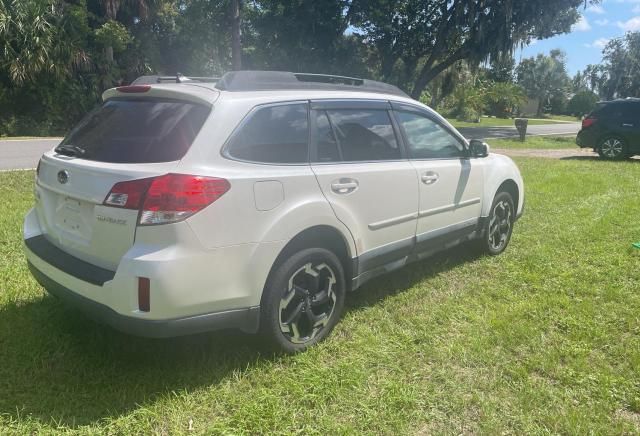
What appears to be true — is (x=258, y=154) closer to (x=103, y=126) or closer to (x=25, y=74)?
(x=103, y=126)

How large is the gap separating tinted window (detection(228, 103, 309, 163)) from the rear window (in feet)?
0.83

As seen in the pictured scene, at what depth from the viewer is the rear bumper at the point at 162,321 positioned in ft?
8.30

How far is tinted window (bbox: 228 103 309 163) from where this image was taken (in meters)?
2.83

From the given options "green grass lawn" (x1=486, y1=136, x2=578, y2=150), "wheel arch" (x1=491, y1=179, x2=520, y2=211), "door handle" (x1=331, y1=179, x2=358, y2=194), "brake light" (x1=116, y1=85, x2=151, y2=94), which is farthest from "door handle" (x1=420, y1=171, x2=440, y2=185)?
"green grass lawn" (x1=486, y1=136, x2=578, y2=150)

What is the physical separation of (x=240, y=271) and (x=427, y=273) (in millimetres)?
2437

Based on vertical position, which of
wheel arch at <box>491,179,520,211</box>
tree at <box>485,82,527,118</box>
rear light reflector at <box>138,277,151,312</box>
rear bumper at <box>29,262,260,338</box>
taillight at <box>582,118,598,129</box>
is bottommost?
rear bumper at <box>29,262,260,338</box>

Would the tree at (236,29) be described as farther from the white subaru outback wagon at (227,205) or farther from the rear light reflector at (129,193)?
the rear light reflector at (129,193)

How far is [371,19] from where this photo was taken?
2458 cm

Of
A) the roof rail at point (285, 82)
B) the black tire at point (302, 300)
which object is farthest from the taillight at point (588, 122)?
the black tire at point (302, 300)

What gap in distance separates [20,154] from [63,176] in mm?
10545

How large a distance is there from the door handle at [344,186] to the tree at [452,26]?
22.7 m

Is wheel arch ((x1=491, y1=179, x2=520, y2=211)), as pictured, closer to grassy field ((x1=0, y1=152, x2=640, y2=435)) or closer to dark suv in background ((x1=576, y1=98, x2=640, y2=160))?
grassy field ((x1=0, y1=152, x2=640, y2=435))

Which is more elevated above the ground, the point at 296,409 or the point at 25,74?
the point at 25,74

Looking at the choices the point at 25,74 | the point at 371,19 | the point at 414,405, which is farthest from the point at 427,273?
the point at 371,19
